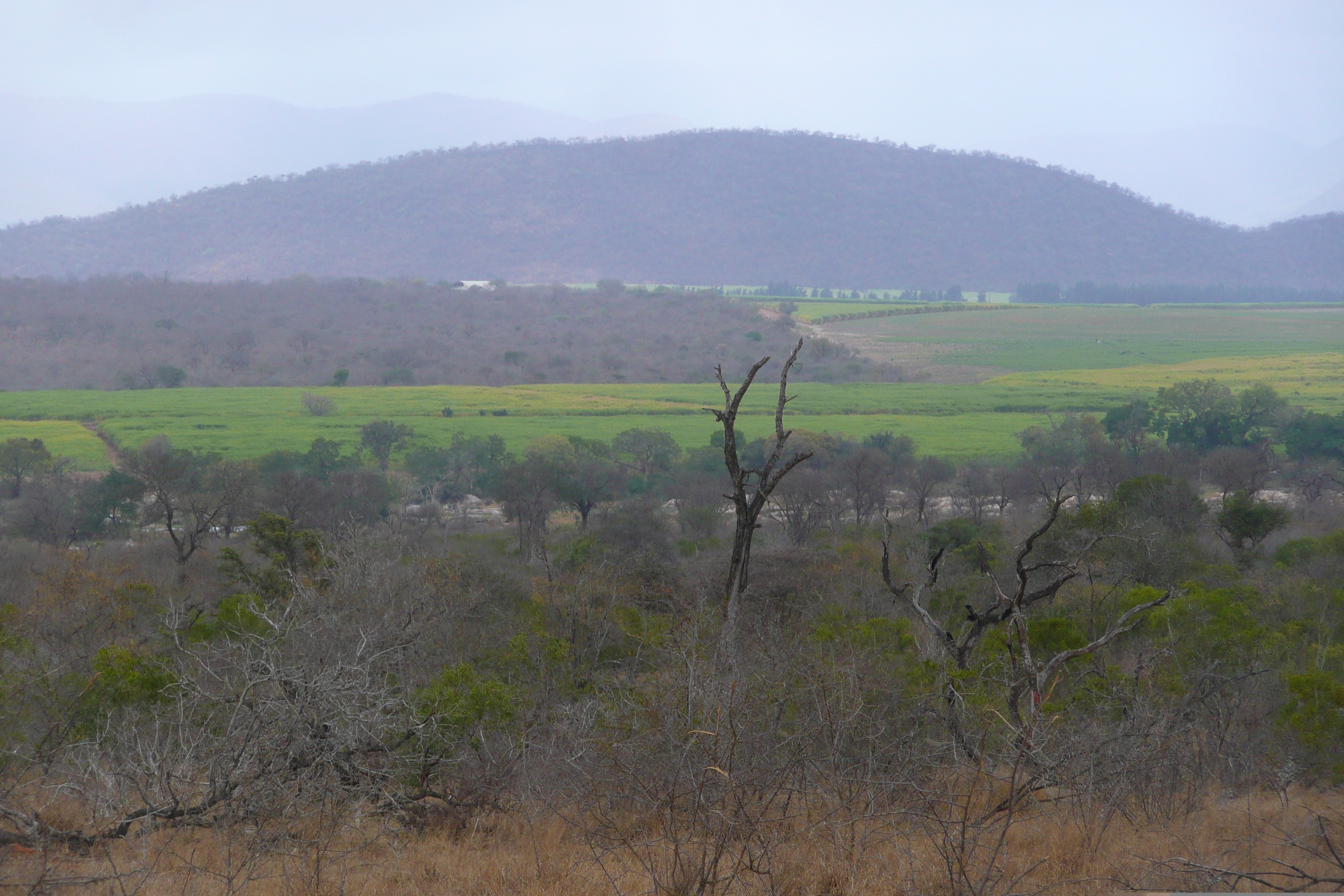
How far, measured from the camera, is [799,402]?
208 ft

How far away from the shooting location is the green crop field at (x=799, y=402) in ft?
171

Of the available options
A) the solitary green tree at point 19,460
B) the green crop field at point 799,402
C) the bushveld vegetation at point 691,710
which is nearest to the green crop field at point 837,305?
the green crop field at point 799,402

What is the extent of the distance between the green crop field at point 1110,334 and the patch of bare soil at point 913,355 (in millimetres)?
522

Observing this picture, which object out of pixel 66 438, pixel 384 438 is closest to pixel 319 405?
pixel 384 438

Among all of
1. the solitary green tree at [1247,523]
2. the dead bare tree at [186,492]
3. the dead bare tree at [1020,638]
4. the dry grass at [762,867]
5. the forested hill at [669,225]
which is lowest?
the solitary green tree at [1247,523]

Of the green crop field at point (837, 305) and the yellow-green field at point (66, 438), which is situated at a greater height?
the green crop field at point (837, 305)

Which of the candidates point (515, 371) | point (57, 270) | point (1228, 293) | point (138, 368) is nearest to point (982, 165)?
point (1228, 293)

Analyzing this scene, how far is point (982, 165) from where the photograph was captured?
182 metres

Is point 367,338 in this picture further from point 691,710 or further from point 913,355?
point 691,710

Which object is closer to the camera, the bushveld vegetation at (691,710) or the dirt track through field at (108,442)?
the bushveld vegetation at (691,710)

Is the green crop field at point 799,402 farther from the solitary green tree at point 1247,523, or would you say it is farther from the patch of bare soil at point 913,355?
the solitary green tree at point 1247,523

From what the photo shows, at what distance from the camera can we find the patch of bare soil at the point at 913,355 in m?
73.1

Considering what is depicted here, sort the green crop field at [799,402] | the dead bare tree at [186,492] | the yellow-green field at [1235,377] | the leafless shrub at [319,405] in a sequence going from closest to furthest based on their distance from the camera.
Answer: the dead bare tree at [186,492] → the green crop field at [799,402] → the yellow-green field at [1235,377] → the leafless shrub at [319,405]

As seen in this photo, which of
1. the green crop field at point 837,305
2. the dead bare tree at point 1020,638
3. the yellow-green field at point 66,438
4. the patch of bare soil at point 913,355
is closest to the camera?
the dead bare tree at point 1020,638
